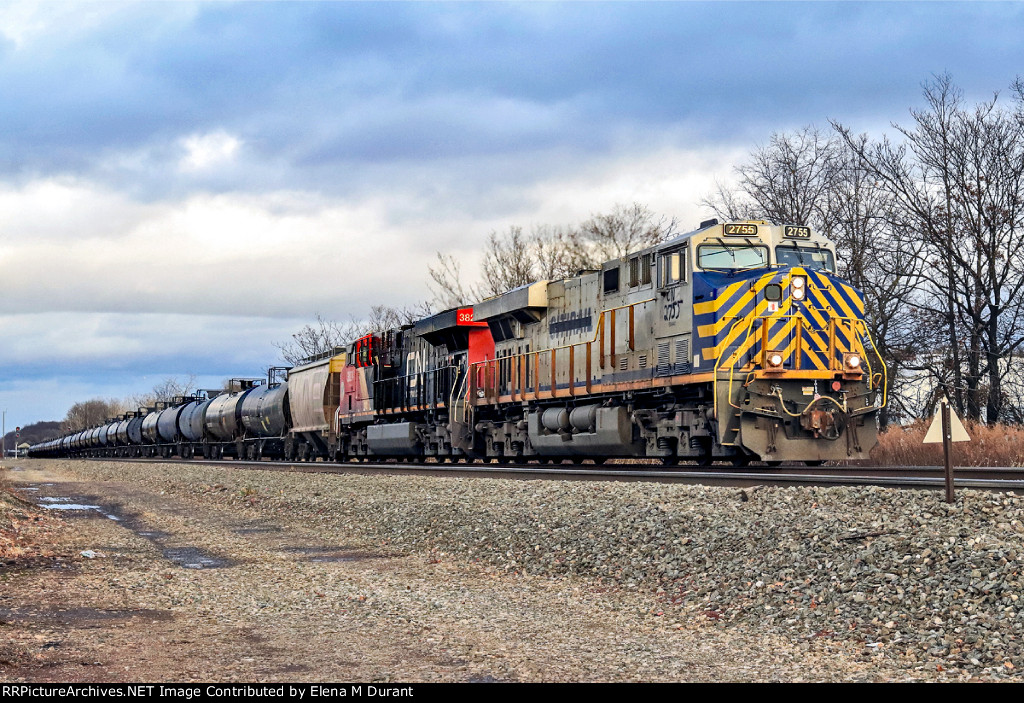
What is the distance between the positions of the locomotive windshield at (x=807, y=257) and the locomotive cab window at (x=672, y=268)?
1.50 meters

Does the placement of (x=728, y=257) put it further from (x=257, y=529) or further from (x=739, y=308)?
(x=257, y=529)

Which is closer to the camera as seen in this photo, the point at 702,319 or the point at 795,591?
the point at 795,591

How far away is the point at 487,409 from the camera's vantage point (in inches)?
923

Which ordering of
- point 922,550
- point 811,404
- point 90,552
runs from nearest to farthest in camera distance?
1. point 922,550
2. point 90,552
3. point 811,404

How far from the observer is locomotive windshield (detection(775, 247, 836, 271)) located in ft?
54.7

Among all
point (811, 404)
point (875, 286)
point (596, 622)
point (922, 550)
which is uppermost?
A: point (875, 286)

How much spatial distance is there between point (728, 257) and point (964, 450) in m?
6.10

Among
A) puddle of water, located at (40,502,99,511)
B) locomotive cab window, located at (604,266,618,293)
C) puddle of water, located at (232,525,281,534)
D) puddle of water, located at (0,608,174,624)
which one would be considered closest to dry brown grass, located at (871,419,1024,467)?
locomotive cab window, located at (604,266,618,293)

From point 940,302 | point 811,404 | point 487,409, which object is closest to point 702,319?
point 811,404

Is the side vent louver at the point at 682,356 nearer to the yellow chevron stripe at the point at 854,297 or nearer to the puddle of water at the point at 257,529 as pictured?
the yellow chevron stripe at the point at 854,297

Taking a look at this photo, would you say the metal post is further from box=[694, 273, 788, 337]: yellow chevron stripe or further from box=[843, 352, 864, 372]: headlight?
box=[843, 352, 864, 372]: headlight

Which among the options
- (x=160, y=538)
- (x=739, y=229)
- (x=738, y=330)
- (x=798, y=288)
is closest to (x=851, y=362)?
(x=798, y=288)
